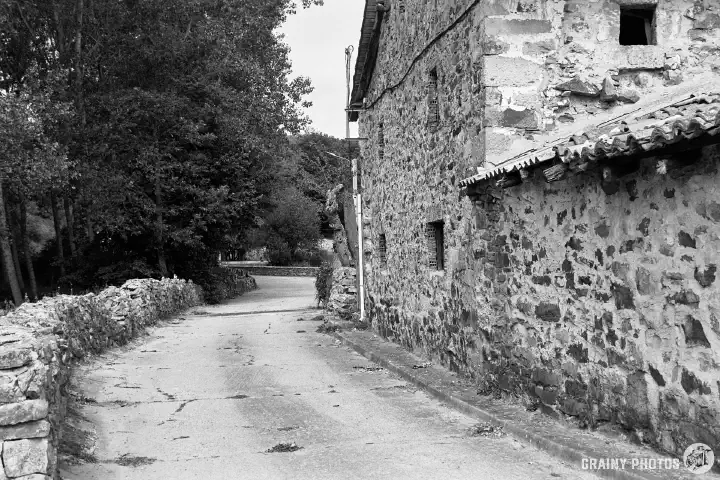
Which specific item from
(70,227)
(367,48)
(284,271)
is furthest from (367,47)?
(284,271)

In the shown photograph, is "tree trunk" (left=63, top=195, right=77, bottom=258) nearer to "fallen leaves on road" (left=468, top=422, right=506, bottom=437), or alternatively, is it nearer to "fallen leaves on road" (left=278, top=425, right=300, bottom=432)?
"fallen leaves on road" (left=278, top=425, right=300, bottom=432)

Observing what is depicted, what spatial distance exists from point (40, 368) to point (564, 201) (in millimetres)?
5230

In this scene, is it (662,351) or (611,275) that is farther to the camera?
(611,275)

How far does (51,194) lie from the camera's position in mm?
27750

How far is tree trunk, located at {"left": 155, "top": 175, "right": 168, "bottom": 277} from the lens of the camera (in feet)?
93.1

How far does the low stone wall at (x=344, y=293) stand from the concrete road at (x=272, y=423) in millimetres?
4823

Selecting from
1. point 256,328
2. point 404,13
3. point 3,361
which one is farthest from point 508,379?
point 256,328

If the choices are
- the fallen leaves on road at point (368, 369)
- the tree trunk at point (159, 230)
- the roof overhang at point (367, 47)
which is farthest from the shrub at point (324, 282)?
the fallen leaves on road at point (368, 369)

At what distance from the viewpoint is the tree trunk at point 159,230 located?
28.4m

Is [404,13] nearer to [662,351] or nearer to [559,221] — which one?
[559,221]

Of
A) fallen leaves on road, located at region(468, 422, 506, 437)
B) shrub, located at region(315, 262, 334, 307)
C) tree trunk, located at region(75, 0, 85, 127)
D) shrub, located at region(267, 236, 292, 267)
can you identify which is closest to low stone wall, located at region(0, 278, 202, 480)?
fallen leaves on road, located at region(468, 422, 506, 437)

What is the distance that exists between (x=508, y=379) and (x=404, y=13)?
25.5 ft

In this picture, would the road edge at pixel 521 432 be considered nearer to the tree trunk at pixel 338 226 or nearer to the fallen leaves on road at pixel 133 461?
the fallen leaves on road at pixel 133 461

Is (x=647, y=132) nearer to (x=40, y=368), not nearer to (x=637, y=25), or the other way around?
(x=637, y=25)
